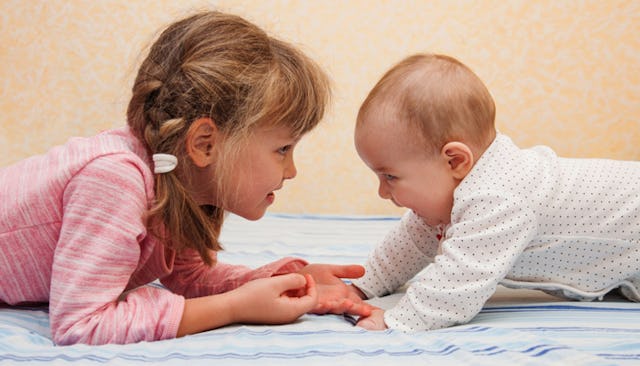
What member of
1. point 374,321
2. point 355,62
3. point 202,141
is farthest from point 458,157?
point 355,62

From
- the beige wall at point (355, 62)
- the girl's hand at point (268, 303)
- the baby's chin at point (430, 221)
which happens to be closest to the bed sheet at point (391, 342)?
the girl's hand at point (268, 303)

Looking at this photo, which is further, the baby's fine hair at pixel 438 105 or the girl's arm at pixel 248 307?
the baby's fine hair at pixel 438 105

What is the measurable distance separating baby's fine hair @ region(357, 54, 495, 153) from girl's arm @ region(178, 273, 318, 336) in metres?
0.29

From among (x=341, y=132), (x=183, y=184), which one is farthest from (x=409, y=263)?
(x=341, y=132)

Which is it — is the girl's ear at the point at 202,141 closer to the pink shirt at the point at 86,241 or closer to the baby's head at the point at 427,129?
the pink shirt at the point at 86,241

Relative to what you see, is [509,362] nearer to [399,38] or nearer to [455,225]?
[455,225]

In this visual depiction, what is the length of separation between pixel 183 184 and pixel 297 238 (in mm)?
757

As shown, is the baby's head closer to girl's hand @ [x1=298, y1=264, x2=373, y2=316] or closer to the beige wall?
girl's hand @ [x1=298, y1=264, x2=373, y2=316]

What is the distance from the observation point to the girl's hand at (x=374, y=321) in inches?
39.1

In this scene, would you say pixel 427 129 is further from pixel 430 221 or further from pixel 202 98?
pixel 202 98

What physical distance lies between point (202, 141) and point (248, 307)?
0.25 metres

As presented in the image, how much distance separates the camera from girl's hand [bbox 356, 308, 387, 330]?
99cm

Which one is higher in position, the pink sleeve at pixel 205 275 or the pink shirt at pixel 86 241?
the pink shirt at pixel 86 241

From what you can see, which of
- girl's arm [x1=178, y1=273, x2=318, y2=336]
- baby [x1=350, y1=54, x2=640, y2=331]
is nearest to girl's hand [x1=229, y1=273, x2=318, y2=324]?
girl's arm [x1=178, y1=273, x2=318, y2=336]
